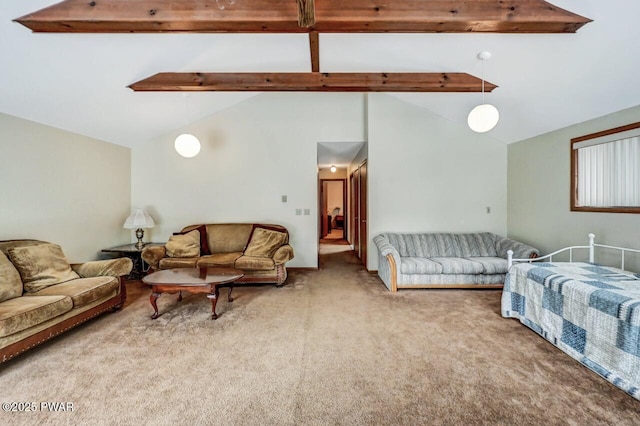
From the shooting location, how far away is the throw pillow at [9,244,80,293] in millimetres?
2713

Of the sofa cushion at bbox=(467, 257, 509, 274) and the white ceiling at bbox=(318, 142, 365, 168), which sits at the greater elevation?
the white ceiling at bbox=(318, 142, 365, 168)

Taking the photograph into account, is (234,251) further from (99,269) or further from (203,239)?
(99,269)

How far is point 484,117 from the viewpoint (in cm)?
305

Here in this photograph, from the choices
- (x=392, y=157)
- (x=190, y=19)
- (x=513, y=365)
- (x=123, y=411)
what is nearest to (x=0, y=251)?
(x=123, y=411)

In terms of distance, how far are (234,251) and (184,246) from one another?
74 centimetres

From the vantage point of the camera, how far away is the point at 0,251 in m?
2.64

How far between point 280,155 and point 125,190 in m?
2.72

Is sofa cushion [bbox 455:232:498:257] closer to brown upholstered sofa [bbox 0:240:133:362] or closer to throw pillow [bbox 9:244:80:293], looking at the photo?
brown upholstered sofa [bbox 0:240:133:362]

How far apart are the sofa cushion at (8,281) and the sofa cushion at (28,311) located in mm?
75

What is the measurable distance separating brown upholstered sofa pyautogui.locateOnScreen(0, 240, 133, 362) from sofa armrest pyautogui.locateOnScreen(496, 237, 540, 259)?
4969 mm

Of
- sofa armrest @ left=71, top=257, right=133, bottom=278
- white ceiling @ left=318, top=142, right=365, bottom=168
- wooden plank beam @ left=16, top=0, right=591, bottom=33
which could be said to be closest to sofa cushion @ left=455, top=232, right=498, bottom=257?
white ceiling @ left=318, top=142, right=365, bottom=168

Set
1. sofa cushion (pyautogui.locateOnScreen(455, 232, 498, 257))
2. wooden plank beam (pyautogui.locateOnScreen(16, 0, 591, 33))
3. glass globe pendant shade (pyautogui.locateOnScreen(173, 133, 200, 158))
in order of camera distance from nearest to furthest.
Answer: wooden plank beam (pyautogui.locateOnScreen(16, 0, 591, 33)) → glass globe pendant shade (pyautogui.locateOnScreen(173, 133, 200, 158)) → sofa cushion (pyautogui.locateOnScreen(455, 232, 498, 257))

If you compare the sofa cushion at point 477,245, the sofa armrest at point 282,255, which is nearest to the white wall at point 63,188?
the sofa armrest at point 282,255

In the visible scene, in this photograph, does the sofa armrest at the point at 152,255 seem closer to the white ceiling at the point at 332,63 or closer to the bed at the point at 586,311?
the white ceiling at the point at 332,63
